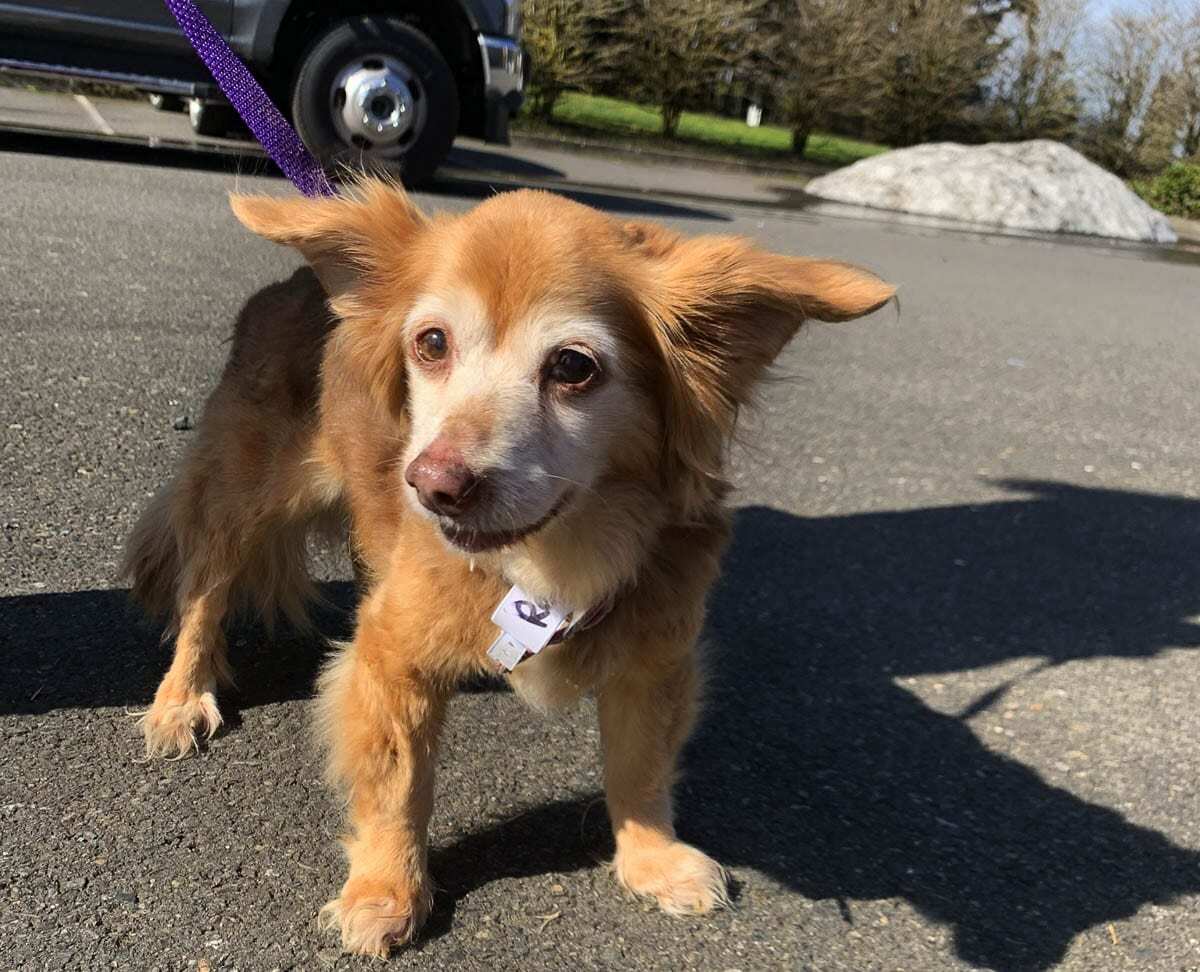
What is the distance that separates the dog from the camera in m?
2.17

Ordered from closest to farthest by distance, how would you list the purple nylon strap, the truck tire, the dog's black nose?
1. the dog's black nose
2. the purple nylon strap
3. the truck tire

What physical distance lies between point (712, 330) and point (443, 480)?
656mm

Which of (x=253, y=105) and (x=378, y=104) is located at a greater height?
(x=253, y=105)

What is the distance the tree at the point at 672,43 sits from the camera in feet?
68.8

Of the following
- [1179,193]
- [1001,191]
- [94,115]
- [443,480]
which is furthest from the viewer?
[1179,193]

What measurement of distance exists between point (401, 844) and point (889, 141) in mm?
27407

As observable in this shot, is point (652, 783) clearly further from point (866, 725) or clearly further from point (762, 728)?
point (866, 725)

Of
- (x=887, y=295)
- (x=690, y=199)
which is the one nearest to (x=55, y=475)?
(x=887, y=295)

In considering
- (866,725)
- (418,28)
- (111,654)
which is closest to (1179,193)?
(418,28)

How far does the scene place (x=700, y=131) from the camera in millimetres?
23906

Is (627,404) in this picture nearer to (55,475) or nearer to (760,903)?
(760,903)

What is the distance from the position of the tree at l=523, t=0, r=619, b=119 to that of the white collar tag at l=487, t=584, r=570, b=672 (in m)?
17.2

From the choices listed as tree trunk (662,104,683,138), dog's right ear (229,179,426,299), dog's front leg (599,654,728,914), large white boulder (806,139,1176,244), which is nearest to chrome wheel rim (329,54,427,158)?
dog's right ear (229,179,426,299)

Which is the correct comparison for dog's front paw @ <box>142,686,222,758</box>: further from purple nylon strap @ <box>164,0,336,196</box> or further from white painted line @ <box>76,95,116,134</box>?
white painted line @ <box>76,95,116,134</box>
